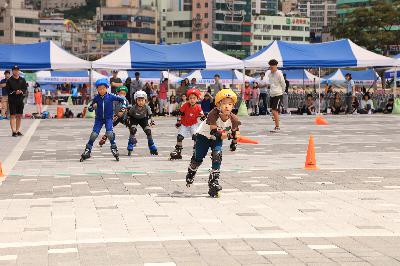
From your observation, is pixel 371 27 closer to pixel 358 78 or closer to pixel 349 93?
pixel 358 78

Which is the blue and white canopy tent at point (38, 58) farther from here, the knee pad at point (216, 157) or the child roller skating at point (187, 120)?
the knee pad at point (216, 157)

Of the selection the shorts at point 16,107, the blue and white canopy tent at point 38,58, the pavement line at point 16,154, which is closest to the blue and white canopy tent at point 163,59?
the blue and white canopy tent at point 38,58

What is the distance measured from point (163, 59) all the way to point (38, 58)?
4898 millimetres

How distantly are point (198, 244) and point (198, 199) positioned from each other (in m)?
3.00

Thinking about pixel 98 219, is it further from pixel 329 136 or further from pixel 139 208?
pixel 329 136

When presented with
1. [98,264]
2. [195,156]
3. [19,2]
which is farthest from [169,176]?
[19,2]

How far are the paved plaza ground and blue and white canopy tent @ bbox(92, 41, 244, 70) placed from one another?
17.4 metres

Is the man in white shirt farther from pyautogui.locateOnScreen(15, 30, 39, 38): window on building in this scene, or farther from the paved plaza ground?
pyautogui.locateOnScreen(15, 30, 39, 38): window on building

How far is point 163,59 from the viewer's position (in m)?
35.0

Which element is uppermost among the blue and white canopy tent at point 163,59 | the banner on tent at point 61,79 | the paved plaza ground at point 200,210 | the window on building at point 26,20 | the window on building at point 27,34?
the window on building at point 26,20

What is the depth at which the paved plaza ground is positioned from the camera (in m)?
6.65

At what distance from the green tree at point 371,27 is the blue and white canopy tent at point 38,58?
61573 millimetres

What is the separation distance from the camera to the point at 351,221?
27.1 feet

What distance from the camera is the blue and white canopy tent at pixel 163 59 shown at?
3441cm
